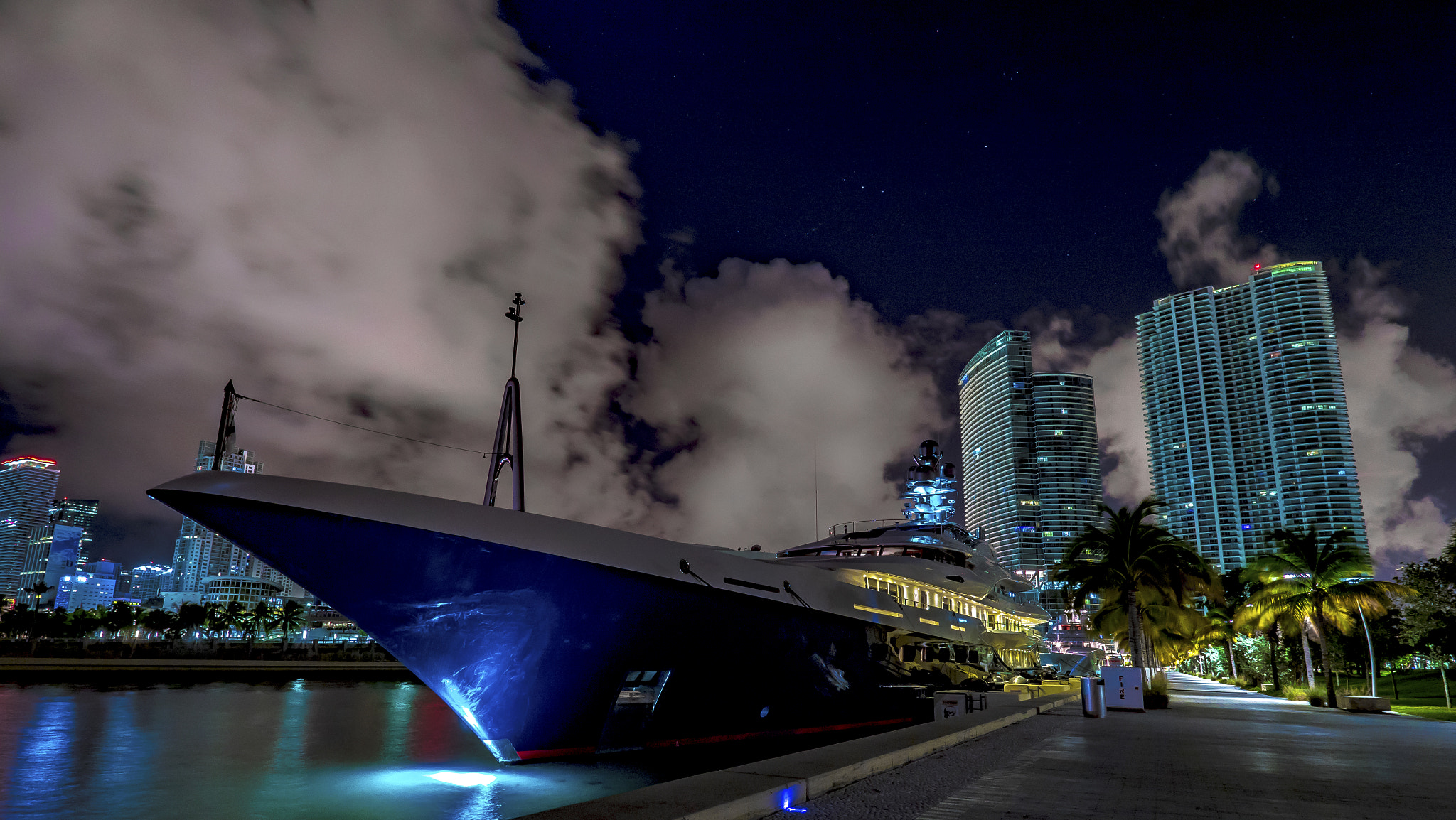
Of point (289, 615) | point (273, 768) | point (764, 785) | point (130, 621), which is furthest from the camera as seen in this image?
point (130, 621)

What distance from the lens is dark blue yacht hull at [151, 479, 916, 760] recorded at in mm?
10422

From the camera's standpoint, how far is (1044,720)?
15922mm

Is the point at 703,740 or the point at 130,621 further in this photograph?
the point at 130,621

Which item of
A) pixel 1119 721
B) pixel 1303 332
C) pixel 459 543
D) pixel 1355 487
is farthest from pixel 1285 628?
pixel 1303 332

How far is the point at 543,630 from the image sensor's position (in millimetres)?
11516

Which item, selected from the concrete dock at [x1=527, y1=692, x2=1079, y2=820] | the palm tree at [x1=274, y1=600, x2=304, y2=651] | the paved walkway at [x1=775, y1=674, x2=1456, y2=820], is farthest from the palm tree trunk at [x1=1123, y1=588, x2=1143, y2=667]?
the palm tree at [x1=274, y1=600, x2=304, y2=651]

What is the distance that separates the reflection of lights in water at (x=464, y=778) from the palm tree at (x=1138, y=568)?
80.3ft

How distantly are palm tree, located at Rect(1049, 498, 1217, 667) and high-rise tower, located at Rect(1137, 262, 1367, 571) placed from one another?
13621 cm

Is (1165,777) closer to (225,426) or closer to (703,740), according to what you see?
(703,740)

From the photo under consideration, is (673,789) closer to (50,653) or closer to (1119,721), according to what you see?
(1119,721)

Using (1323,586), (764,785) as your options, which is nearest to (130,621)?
(764,785)

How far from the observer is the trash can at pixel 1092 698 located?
17438 millimetres

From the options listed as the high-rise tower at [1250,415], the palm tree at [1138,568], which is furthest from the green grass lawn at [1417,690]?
the high-rise tower at [1250,415]

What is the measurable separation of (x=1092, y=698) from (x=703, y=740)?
30.5 feet
